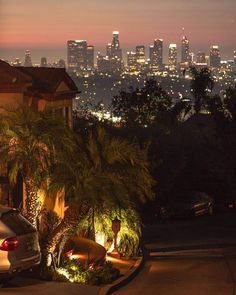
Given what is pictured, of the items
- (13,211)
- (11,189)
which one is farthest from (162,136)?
(13,211)

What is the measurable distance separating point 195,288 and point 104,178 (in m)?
3.15

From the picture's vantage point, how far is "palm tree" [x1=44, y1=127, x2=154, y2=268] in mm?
16844

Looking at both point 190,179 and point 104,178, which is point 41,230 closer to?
point 104,178

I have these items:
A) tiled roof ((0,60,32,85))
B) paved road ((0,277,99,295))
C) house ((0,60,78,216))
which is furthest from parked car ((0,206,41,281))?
tiled roof ((0,60,32,85))

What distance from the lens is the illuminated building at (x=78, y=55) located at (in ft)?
589

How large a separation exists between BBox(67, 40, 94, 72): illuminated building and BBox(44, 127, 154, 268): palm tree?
155661 millimetres

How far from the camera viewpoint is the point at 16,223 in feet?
46.5

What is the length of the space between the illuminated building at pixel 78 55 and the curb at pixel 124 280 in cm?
15450

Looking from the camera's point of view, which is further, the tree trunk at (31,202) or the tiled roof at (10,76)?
the tiled roof at (10,76)

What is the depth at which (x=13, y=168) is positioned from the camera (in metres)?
16.9

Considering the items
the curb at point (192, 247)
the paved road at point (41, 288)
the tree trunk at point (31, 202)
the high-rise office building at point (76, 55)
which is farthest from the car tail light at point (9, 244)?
the high-rise office building at point (76, 55)

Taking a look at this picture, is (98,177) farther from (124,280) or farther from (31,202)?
(124,280)

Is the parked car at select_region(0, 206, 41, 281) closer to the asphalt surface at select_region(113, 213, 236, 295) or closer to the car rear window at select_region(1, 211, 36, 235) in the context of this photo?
the car rear window at select_region(1, 211, 36, 235)

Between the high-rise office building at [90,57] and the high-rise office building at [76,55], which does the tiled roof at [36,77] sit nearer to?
the high-rise office building at [76,55]
